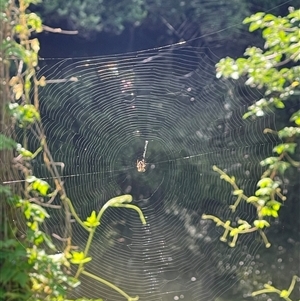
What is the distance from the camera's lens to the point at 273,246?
177 cm

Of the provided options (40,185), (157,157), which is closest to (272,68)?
(157,157)

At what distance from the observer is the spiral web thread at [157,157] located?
4.80 feet

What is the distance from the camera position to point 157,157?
159 centimetres

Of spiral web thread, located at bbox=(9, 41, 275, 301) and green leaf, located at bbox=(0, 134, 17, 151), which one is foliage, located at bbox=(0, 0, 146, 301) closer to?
green leaf, located at bbox=(0, 134, 17, 151)

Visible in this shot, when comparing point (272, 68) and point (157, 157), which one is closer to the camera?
point (272, 68)

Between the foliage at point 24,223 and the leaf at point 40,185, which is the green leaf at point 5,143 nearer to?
the foliage at point 24,223

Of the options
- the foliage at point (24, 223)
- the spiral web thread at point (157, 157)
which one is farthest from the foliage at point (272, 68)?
the foliage at point (24, 223)

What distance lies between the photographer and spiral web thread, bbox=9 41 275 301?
1462mm

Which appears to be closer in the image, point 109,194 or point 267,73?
point 267,73

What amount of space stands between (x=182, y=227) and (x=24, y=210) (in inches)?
34.1

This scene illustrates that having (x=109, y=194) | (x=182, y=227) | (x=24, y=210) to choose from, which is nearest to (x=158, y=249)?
(x=182, y=227)

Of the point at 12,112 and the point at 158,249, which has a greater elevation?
the point at 12,112

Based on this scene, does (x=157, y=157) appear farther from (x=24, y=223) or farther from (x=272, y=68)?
(x=24, y=223)

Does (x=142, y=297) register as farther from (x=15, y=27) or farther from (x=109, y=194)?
(x=15, y=27)
